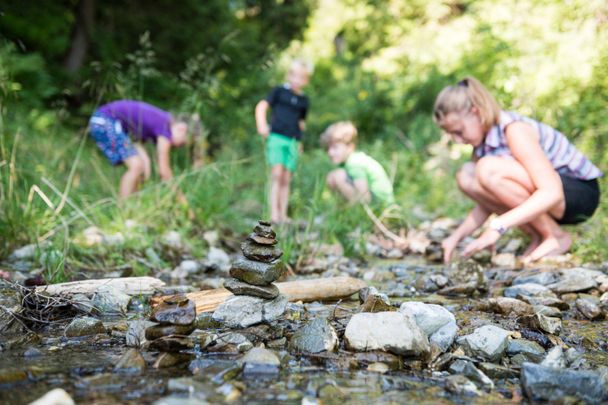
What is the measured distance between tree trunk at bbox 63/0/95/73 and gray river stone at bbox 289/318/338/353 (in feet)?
33.4

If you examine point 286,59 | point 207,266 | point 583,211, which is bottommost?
point 207,266

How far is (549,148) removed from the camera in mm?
3326

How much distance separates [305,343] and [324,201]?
9.61 ft

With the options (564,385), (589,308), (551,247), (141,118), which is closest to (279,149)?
(141,118)

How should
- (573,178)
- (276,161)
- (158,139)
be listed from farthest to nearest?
(276,161) → (158,139) → (573,178)

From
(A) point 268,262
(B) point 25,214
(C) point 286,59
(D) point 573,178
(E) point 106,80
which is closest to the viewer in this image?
(A) point 268,262

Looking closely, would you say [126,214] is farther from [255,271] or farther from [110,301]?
[255,271]

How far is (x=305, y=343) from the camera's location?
5.41ft

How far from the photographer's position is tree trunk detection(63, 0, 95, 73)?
10.4m

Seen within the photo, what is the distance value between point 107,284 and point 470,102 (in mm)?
2260

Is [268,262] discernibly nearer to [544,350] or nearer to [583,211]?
[544,350]

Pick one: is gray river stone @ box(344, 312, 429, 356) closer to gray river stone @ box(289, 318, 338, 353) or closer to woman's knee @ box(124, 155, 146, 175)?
gray river stone @ box(289, 318, 338, 353)

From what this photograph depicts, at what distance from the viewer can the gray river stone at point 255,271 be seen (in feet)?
6.22

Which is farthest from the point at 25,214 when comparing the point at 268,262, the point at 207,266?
the point at 268,262
